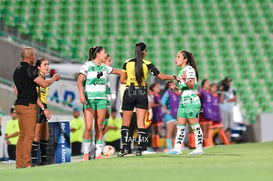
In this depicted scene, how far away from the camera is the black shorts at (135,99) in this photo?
11328mm

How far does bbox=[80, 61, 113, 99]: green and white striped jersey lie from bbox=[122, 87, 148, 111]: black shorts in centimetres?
41

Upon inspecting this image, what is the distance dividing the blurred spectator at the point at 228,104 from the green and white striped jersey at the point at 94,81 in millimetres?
9214

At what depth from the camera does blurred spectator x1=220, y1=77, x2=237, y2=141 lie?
67.2 feet

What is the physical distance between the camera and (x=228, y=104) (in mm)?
21016

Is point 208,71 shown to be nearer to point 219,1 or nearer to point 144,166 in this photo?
point 219,1

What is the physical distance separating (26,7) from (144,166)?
75.1 ft

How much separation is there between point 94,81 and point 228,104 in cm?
1027

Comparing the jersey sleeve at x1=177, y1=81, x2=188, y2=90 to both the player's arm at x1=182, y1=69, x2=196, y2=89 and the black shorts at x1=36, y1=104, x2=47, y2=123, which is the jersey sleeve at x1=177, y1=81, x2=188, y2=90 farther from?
the black shorts at x1=36, y1=104, x2=47, y2=123

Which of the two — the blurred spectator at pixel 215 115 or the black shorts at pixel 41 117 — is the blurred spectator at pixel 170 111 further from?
the black shorts at pixel 41 117

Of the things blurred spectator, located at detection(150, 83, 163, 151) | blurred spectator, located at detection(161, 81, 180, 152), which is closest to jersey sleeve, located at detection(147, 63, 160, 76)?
blurred spectator, located at detection(161, 81, 180, 152)

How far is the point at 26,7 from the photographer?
30328 mm

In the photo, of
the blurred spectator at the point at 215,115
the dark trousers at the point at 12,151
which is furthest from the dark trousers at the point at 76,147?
the blurred spectator at the point at 215,115

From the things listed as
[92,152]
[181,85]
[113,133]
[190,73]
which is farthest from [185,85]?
[113,133]

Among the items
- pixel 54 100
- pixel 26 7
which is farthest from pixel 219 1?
pixel 54 100
